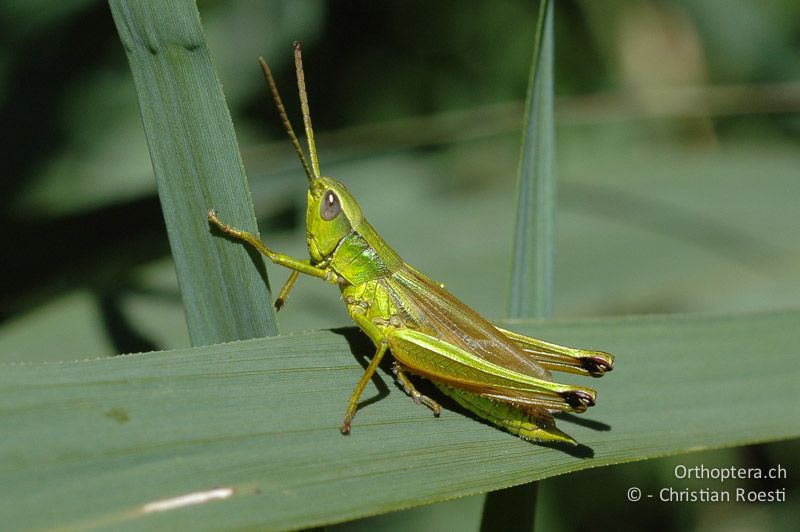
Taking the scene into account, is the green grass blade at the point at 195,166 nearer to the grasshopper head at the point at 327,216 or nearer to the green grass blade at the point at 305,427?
the green grass blade at the point at 305,427

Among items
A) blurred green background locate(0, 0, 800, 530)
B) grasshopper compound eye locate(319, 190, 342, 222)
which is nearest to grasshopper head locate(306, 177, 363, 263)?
grasshopper compound eye locate(319, 190, 342, 222)

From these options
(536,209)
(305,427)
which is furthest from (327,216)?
(305,427)

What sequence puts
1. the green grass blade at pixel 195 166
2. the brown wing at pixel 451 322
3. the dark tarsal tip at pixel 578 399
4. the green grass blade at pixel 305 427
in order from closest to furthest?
the green grass blade at pixel 305 427
the green grass blade at pixel 195 166
the dark tarsal tip at pixel 578 399
the brown wing at pixel 451 322

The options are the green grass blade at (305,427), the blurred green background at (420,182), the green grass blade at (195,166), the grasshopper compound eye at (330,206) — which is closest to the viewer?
the green grass blade at (305,427)

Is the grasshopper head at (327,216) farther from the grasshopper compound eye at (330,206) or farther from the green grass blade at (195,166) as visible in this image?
the green grass blade at (195,166)

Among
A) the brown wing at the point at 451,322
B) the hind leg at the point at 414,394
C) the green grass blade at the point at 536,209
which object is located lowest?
the hind leg at the point at 414,394

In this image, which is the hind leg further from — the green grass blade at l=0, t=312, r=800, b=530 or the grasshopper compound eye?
the grasshopper compound eye

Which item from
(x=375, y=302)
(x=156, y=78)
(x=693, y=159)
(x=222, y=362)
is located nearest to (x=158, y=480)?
(x=222, y=362)

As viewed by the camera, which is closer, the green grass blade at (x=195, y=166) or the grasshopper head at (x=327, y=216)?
the green grass blade at (x=195, y=166)

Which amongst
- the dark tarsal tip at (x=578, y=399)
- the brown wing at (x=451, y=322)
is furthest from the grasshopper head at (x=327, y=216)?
the dark tarsal tip at (x=578, y=399)

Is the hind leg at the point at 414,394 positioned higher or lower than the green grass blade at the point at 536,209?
lower
